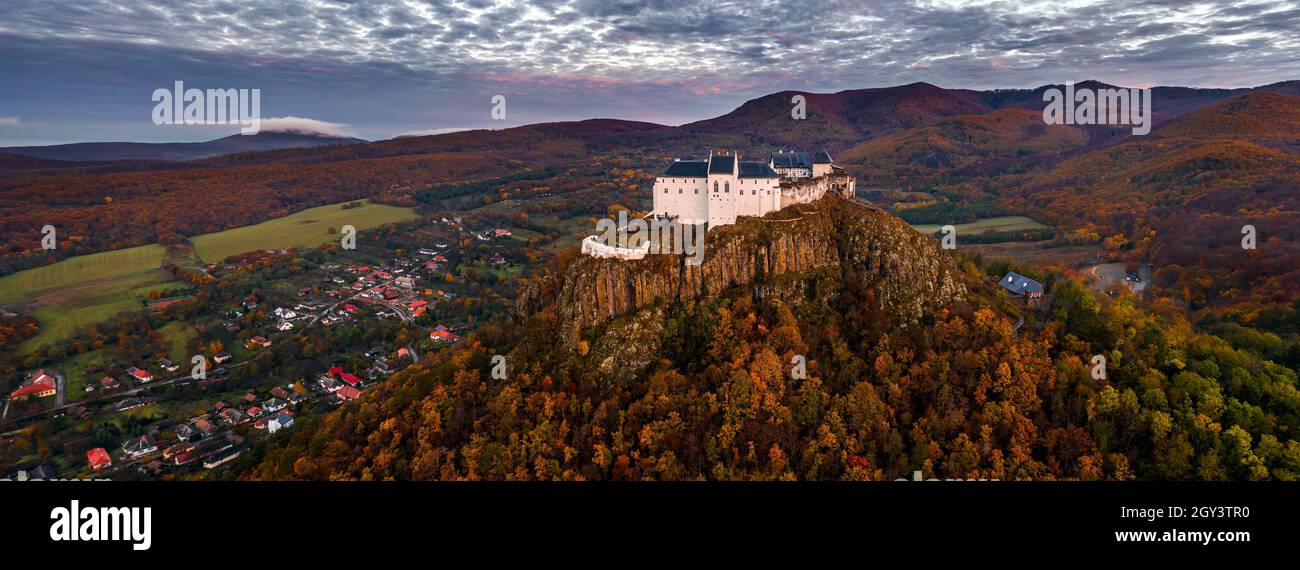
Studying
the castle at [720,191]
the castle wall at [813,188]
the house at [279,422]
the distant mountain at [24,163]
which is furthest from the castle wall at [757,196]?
the distant mountain at [24,163]

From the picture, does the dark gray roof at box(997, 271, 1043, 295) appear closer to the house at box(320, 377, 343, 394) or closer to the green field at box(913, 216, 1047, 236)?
the green field at box(913, 216, 1047, 236)

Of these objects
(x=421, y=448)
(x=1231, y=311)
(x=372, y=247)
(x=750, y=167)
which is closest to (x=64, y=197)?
(x=372, y=247)

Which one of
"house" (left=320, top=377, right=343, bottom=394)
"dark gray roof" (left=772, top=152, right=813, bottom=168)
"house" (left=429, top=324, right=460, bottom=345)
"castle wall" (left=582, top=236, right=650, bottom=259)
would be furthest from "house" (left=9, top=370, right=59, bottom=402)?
"dark gray roof" (left=772, top=152, right=813, bottom=168)

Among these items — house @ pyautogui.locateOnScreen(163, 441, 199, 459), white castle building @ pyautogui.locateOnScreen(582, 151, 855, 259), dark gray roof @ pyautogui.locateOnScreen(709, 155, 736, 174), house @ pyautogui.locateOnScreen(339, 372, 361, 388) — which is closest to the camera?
dark gray roof @ pyautogui.locateOnScreen(709, 155, 736, 174)

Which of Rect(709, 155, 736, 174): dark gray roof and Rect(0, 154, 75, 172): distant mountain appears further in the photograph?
Rect(0, 154, 75, 172): distant mountain

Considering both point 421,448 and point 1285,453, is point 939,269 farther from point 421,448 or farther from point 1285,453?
point 421,448

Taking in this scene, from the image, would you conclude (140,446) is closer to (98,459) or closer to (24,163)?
(98,459)
